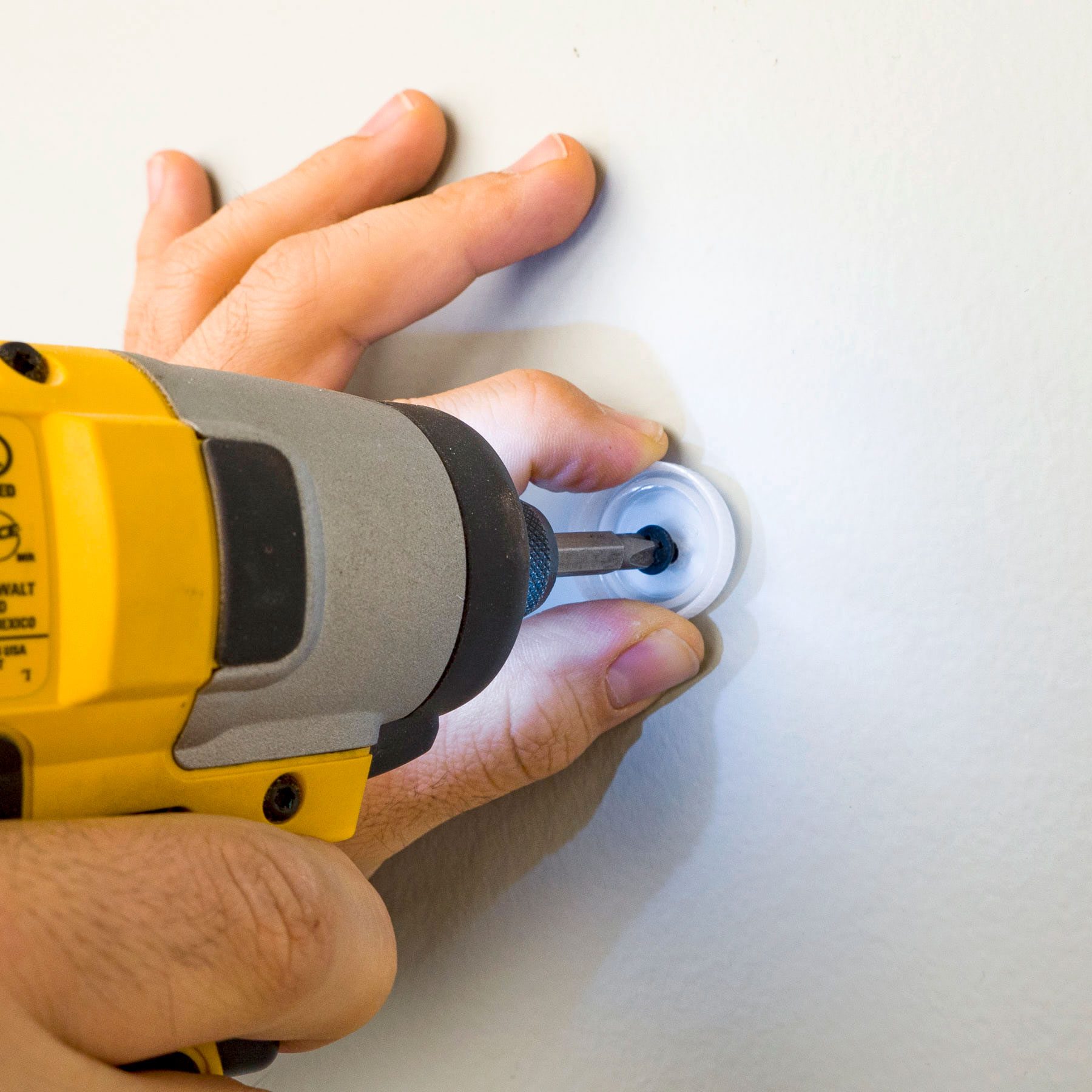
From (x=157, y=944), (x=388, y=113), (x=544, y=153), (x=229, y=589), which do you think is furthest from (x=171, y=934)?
(x=388, y=113)

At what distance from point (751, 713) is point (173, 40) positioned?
0.92 m

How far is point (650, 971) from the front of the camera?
593 millimetres

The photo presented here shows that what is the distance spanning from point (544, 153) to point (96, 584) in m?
0.45

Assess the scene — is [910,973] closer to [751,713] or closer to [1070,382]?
[751,713]

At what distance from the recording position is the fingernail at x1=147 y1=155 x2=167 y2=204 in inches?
37.5

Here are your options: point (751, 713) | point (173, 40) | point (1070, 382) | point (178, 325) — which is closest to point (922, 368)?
point (1070, 382)

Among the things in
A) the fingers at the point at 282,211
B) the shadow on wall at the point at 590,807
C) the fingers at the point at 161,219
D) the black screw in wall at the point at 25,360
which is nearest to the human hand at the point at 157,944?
the black screw in wall at the point at 25,360

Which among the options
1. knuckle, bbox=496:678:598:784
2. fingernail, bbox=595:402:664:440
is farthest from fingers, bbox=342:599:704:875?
fingernail, bbox=595:402:664:440

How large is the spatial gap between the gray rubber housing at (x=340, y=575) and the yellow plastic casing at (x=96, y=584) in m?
0.02

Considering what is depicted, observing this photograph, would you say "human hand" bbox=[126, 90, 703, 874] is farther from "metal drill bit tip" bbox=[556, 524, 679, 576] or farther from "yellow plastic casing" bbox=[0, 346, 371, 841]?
"yellow plastic casing" bbox=[0, 346, 371, 841]

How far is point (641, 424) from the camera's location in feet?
1.94

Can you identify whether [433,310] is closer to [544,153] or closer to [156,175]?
[544,153]

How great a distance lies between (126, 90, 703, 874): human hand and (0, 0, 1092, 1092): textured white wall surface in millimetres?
35

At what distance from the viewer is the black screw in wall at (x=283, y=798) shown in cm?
38
